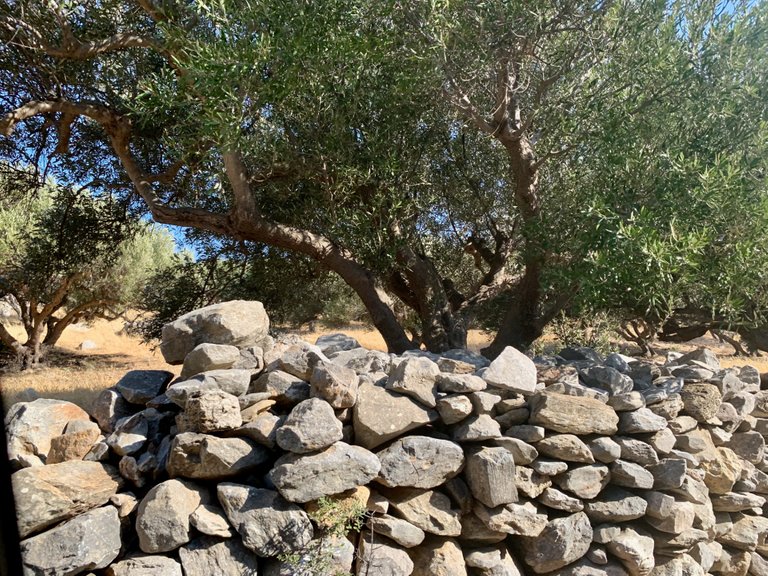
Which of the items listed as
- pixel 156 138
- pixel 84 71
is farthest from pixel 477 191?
pixel 84 71

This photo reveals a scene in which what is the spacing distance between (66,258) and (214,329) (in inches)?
284

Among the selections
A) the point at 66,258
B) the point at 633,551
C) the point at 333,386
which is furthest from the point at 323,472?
the point at 66,258

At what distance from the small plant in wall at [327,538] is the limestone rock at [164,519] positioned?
614 millimetres

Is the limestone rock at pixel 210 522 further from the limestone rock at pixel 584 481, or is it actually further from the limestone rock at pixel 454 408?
the limestone rock at pixel 584 481

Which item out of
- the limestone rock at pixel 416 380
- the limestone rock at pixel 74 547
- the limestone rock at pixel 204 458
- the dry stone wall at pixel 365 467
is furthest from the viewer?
the limestone rock at pixel 416 380

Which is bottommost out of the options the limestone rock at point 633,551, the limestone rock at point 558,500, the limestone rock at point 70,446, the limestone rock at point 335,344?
the limestone rock at point 633,551

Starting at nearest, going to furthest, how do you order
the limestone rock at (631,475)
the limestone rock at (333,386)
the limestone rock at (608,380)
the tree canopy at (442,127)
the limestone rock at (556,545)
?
the limestone rock at (333,386) < the limestone rock at (556,545) < the limestone rock at (631,475) < the limestone rock at (608,380) < the tree canopy at (442,127)

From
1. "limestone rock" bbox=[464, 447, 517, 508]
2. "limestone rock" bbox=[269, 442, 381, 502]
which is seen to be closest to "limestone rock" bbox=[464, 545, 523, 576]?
"limestone rock" bbox=[464, 447, 517, 508]

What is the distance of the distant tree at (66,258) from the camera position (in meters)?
9.85

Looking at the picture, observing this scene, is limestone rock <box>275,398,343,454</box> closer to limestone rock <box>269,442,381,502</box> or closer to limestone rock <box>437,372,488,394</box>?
limestone rock <box>269,442,381,502</box>

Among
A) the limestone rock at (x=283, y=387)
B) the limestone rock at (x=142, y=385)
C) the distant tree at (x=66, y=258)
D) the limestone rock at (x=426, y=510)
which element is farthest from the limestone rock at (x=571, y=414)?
the distant tree at (x=66, y=258)

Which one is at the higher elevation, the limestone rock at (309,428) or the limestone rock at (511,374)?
the limestone rock at (511,374)

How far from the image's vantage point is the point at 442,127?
809 cm

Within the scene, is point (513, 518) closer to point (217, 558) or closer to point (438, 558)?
point (438, 558)
